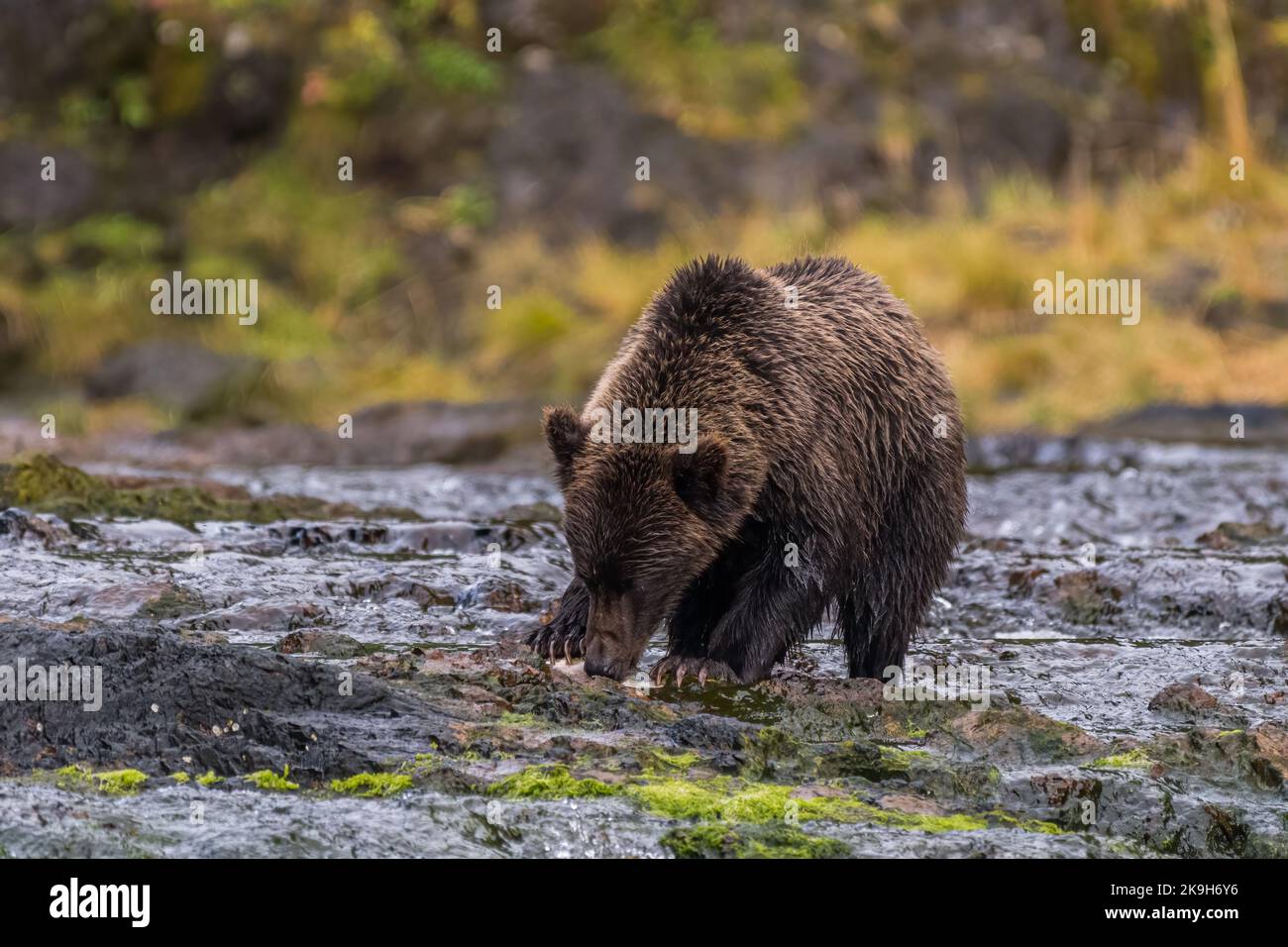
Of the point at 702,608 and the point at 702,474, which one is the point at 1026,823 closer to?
the point at 702,474

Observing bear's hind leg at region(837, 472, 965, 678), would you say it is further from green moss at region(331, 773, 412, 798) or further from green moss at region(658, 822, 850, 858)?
green moss at region(331, 773, 412, 798)

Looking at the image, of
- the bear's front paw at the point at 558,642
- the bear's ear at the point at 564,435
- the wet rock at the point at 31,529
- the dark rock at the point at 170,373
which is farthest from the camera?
the dark rock at the point at 170,373

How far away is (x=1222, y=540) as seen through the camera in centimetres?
1022

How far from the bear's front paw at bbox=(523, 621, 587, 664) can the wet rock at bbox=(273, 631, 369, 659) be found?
2.36 ft

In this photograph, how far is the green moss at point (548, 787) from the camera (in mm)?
4859

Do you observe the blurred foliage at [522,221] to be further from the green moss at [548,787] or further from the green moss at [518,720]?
the green moss at [548,787]

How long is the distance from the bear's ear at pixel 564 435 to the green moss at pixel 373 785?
6.03 feet

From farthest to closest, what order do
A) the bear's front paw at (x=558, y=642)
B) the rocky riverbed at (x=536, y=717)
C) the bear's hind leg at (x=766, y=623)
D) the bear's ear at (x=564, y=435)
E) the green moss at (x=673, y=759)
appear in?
the bear's front paw at (x=558, y=642), the bear's hind leg at (x=766, y=623), the bear's ear at (x=564, y=435), the green moss at (x=673, y=759), the rocky riverbed at (x=536, y=717)

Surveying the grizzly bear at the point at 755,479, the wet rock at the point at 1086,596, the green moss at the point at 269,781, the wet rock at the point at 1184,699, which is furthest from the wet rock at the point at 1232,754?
the green moss at the point at 269,781

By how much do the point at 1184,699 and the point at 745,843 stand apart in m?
2.42

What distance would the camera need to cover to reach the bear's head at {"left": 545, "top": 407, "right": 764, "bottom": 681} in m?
6.24

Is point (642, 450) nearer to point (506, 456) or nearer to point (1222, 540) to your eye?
point (1222, 540)

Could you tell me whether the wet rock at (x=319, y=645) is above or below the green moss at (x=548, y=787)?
above

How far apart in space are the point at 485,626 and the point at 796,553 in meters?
1.80
